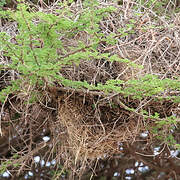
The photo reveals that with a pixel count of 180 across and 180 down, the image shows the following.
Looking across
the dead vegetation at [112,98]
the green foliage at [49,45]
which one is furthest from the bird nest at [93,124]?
the green foliage at [49,45]

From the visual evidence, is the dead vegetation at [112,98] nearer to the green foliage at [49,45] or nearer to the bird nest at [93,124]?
the bird nest at [93,124]

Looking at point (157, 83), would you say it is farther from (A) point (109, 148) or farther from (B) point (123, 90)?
(A) point (109, 148)

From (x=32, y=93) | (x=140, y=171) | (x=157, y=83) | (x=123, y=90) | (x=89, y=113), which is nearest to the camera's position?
(x=157, y=83)

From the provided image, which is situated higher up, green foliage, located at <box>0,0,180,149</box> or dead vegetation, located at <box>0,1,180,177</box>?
green foliage, located at <box>0,0,180,149</box>

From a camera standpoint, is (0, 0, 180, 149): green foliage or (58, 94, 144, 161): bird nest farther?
(58, 94, 144, 161): bird nest

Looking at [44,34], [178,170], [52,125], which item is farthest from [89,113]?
[178,170]

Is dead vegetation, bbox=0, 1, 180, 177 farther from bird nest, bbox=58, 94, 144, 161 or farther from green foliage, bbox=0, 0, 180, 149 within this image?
green foliage, bbox=0, 0, 180, 149

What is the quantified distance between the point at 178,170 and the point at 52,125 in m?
1.50

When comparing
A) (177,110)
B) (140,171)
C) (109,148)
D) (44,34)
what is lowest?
(140,171)

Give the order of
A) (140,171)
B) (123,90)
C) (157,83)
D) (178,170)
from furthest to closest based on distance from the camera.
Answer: (140,171) → (178,170) → (123,90) → (157,83)

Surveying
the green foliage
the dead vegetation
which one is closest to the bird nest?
the dead vegetation

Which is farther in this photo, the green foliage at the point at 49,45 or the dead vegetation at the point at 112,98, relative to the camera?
the dead vegetation at the point at 112,98

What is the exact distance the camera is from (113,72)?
1746 millimetres

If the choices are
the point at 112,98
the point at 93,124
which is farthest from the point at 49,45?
the point at 93,124
